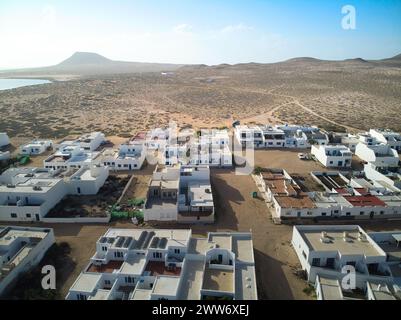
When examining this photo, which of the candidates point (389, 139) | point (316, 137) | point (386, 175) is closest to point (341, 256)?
point (386, 175)

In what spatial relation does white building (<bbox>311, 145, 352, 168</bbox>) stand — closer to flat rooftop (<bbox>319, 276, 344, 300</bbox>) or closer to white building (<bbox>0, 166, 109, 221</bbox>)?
flat rooftop (<bbox>319, 276, 344, 300</bbox>)

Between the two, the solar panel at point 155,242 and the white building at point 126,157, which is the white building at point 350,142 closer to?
the white building at point 126,157

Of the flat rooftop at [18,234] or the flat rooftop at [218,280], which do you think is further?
the flat rooftop at [18,234]

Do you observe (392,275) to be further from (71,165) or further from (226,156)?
(71,165)

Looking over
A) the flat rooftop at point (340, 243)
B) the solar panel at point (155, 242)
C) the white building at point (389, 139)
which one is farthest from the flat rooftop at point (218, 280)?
the white building at point (389, 139)

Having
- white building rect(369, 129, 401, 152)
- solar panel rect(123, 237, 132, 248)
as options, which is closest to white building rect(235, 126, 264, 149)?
white building rect(369, 129, 401, 152)

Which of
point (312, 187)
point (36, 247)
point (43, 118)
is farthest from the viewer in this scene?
point (43, 118)

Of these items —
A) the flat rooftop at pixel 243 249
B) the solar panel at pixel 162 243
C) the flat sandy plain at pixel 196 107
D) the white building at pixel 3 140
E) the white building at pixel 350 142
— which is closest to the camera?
the flat rooftop at pixel 243 249
